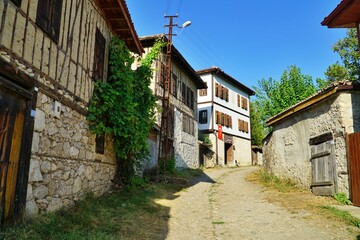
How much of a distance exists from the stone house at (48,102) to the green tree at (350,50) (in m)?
20.7

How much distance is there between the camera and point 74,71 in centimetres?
660

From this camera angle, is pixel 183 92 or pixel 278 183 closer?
pixel 278 183

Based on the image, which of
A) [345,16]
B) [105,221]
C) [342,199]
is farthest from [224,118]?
[105,221]

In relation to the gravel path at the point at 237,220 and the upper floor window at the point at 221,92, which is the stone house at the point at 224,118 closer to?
the upper floor window at the point at 221,92

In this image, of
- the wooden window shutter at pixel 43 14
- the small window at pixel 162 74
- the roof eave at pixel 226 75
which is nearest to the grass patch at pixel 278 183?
the small window at pixel 162 74

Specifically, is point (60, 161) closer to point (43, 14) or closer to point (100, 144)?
point (100, 144)

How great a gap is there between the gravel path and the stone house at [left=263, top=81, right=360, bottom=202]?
1707mm

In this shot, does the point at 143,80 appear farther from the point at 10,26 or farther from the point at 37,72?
Result: the point at 10,26

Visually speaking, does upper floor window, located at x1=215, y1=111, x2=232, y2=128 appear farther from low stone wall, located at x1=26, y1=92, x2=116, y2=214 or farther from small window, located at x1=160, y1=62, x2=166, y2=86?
low stone wall, located at x1=26, y1=92, x2=116, y2=214

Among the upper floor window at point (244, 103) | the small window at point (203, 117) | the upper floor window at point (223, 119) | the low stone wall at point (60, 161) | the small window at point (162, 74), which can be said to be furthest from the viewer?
the upper floor window at point (244, 103)

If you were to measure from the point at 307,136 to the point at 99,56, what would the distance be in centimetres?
718

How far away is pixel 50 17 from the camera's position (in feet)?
18.4

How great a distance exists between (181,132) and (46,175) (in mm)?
14587

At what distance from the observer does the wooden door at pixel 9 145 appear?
437 cm
